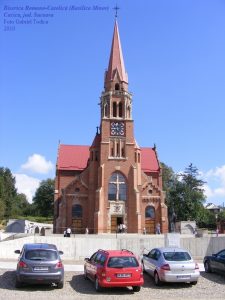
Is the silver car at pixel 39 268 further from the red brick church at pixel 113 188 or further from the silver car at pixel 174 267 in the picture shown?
the red brick church at pixel 113 188

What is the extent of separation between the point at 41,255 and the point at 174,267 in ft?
Result: 17.0

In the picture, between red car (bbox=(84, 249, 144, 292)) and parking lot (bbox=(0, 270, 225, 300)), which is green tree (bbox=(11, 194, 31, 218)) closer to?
parking lot (bbox=(0, 270, 225, 300))

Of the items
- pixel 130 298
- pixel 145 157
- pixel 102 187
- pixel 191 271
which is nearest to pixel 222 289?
pixel 191 271

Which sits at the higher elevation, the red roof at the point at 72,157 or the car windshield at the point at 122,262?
the red roof at the point at 72,157

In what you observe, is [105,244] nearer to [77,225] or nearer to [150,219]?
[77,225]

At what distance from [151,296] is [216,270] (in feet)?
18.9

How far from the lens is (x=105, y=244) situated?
26.1 metres

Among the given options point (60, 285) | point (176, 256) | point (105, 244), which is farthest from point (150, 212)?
point (60, 285)

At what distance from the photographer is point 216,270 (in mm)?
18078

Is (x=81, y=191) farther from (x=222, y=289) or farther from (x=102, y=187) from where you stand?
(x=222, y=289)

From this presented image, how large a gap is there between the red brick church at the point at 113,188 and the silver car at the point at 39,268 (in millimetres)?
32686

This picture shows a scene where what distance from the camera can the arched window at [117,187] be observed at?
49.4 metres

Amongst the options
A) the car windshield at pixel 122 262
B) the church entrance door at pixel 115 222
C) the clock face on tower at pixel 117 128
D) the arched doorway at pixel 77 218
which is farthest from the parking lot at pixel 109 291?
the clock face on tower at pixel 117 128

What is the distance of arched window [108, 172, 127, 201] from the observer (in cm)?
4938
